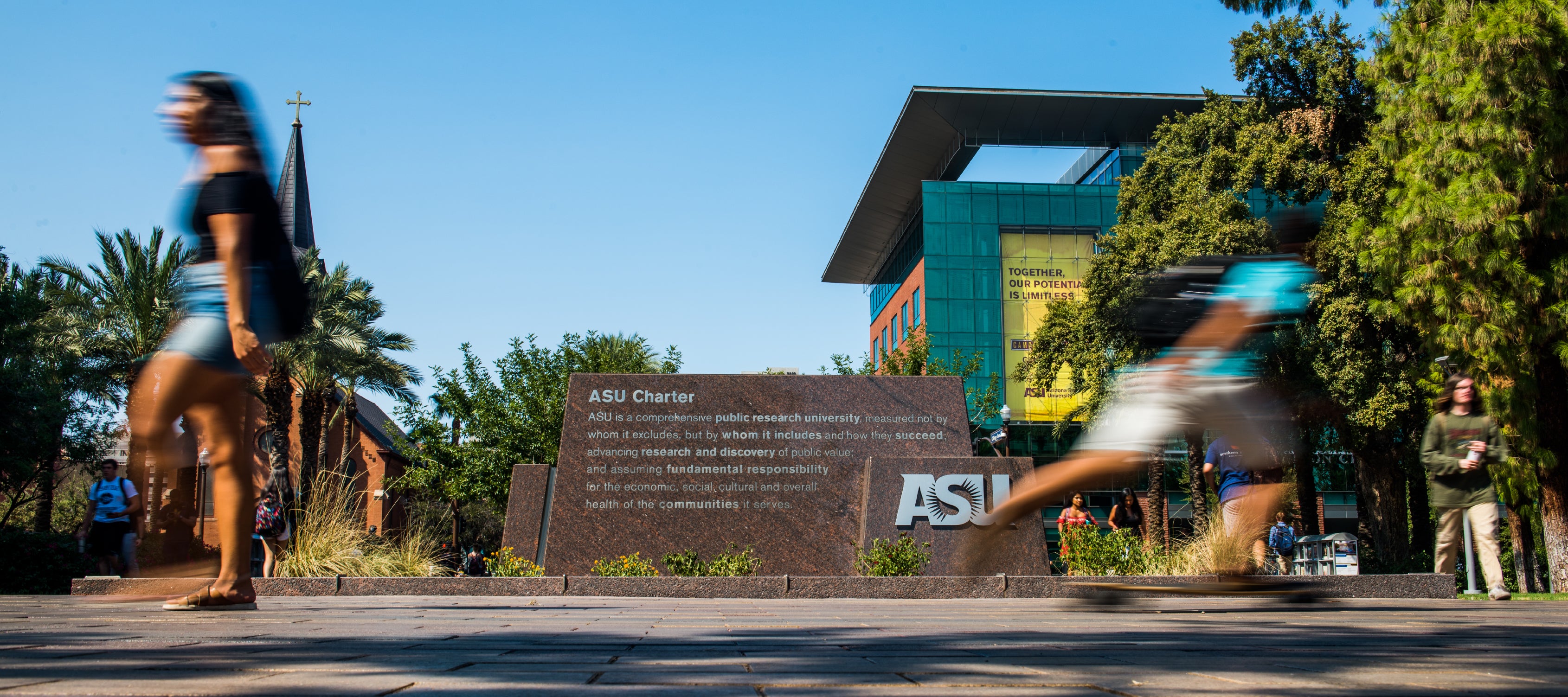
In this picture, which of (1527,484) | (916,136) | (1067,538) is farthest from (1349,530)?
(1067,538)

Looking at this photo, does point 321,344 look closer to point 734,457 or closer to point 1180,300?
point 734,457

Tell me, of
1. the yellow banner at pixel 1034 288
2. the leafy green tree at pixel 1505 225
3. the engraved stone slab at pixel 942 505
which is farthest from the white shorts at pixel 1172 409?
the yellow banner at pixel 1034 288

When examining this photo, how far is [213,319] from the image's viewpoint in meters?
3.76

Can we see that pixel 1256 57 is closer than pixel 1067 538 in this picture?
No

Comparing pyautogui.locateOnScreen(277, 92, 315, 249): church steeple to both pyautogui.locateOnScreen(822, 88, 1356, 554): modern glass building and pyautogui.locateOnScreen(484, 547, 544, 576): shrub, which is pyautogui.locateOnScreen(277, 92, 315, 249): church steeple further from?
pyautogui.locateOnScreen(484, 547, 544, 576): shrub

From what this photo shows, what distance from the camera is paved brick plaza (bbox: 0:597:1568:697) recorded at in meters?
2.02

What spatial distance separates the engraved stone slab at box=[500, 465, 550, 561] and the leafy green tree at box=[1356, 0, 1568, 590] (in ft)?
40.3

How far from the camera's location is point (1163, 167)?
30.0 meters

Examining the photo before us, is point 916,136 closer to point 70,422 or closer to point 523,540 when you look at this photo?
point 70,422

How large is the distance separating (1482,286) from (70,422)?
32366 mm

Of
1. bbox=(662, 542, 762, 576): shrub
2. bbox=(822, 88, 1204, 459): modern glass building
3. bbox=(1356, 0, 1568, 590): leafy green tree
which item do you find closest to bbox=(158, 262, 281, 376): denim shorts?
bbox=(662, 542, 762, 576): shrub

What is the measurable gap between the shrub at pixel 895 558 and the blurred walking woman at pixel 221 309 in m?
8.04

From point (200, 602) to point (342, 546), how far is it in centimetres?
736

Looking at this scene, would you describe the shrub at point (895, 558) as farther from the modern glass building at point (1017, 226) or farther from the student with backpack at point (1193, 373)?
the modern glass building at point (1017, 226)
